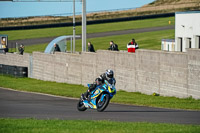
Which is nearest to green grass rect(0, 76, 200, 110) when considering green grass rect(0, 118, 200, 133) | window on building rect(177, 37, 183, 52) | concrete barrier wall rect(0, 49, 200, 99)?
concrete barrier wall rect(0, 49, 200, 99)

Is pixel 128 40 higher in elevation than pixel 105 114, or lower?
higher

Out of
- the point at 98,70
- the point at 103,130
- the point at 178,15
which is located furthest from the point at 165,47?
the point at 103,130

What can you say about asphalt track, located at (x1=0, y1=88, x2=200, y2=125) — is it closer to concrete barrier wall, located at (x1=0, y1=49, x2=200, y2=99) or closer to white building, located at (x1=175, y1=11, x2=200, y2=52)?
concrete barrier wall, located at (x1=0, y1=49, x2=200, y2=99)

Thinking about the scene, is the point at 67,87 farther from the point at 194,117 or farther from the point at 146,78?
the point at 194,117

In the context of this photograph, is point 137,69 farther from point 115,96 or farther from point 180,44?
point 180,44

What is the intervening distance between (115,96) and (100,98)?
855 cm

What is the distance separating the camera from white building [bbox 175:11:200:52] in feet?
111

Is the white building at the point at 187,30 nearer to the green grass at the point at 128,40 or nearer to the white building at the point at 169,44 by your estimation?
the white building at the point at 169,44

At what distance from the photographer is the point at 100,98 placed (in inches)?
767

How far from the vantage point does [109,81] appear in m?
18.9

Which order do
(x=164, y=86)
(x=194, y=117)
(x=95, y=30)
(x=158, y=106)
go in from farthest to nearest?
1. (x=95, y=30)
2. (x=164, y=86)
3. (x=158, y=106)
4. (x=194, y=117)

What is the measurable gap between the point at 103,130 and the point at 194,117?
5.07 m

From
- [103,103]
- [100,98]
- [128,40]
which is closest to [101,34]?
[128,40]

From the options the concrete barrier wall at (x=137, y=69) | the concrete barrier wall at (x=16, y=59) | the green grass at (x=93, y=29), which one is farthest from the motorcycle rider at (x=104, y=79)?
the green grass at (x=93, y=29)
